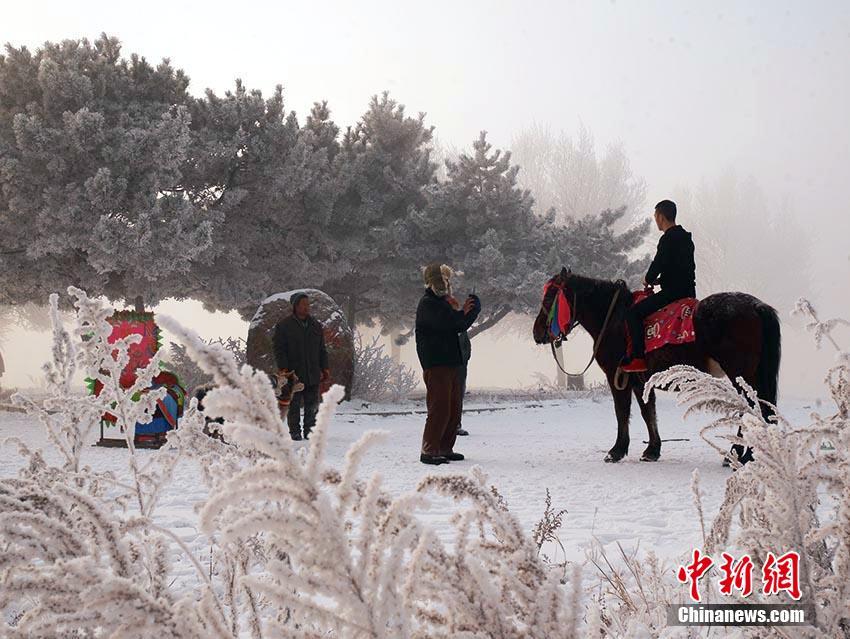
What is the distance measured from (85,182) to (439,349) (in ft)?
38.7

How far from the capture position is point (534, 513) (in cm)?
524

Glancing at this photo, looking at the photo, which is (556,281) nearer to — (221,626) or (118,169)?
(221,626)

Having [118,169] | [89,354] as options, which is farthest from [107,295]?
[89,354]

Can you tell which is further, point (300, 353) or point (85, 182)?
point (85, 182)

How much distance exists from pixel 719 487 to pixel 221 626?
5.97 metres

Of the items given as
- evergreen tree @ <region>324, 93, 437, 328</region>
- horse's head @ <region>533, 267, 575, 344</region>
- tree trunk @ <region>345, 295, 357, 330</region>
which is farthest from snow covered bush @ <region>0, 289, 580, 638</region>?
tree trunk @ <region>345, 295, 357, 330</region>

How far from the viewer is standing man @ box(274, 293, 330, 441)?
11.0m

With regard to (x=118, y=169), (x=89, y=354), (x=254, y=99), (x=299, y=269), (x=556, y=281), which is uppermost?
(x=254, y=99)

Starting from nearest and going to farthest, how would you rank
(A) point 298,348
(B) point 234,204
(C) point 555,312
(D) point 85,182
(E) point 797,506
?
(E) point 797,506
(C) point 555,312
(A) point 298,348
(D) point 85,182
(B) point 234,204

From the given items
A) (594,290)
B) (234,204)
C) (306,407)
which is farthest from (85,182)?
(594,290)

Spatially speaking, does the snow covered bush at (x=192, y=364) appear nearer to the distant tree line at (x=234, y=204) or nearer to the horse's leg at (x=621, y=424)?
the distant tree line at (x=234, y=204)

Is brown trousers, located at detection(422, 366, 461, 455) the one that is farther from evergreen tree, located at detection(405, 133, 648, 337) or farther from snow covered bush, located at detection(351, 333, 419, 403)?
evergreen tree, located at detection(405, 133, 648, 337)

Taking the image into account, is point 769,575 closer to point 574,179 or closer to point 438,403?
point 438,403

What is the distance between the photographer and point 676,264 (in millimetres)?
7977
